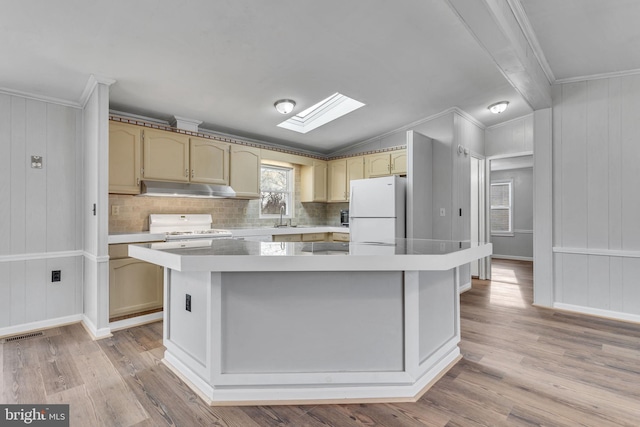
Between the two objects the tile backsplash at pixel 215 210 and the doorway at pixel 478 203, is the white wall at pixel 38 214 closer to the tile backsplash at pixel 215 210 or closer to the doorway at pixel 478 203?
the tile backsplash at pixel 215 210

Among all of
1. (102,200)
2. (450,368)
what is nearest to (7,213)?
(102,200)

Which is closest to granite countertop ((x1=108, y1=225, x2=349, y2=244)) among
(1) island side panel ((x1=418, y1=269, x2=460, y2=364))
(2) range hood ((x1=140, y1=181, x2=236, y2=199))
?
(2) range hood ((x1=140, y1=181, x2=236, y2=199))

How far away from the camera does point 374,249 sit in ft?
6.37

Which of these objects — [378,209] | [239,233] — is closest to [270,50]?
[239,233]

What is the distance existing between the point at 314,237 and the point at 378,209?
3.92 ft

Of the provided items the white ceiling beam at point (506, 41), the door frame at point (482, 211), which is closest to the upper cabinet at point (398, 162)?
the door frame at point (482, 211)

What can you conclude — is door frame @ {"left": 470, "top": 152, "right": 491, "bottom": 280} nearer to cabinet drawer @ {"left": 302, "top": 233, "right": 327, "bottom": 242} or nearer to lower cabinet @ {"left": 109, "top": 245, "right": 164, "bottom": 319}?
cabinet drawer @ {"left": 302, "top": 233, "right": 327, "bottom": 242}

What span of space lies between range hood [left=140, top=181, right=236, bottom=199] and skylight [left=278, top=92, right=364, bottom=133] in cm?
119

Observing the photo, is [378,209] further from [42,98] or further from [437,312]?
[42,98]

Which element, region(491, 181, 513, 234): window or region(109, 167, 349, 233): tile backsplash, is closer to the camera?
region(109, 167, 349, 233): tile backsplash

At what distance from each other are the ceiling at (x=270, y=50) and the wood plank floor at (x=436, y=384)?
2266 mm

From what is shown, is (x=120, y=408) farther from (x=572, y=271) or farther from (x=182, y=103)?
(x=572, y=271)

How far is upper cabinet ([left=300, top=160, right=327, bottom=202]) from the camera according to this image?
17.4ft

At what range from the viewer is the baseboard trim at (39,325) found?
288cm
